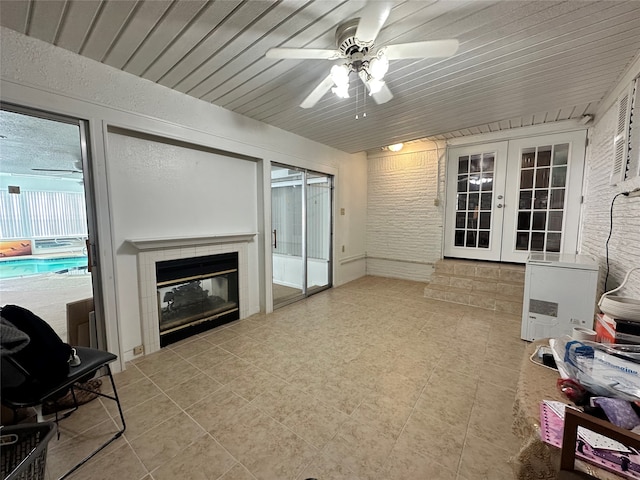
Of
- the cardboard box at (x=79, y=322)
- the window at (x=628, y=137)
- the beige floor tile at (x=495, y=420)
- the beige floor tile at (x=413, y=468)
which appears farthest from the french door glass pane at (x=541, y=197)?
the cardboard box at (x=79, y=322)

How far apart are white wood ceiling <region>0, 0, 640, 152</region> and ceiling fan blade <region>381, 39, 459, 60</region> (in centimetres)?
20

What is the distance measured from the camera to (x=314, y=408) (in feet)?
5.74

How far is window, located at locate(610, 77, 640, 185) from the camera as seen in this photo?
73.2 inches

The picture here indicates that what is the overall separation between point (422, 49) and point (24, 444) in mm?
2724

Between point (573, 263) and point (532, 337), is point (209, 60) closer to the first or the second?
point (573, 263)

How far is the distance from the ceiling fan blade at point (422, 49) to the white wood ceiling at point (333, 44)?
201 mm

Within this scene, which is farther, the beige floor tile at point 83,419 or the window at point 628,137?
the window at point 628,137

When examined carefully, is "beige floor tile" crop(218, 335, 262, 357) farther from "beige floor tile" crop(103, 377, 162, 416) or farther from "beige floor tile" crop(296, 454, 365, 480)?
"beige floor tile" crop(296, 454, 365, 480)

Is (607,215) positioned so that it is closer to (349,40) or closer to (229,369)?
(349,40)

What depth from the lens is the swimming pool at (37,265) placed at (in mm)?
6734

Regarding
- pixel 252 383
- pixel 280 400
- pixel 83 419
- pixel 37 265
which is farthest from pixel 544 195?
pixel 37 265

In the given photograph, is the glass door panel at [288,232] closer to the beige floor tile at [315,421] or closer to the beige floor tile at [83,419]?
the beige floor tile at [315,421]

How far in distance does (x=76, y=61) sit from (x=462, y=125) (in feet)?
13.2

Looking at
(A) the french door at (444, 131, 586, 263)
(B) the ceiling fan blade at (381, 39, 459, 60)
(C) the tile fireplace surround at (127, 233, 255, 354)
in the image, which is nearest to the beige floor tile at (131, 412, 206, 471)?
(C) the tile fireplace surround at (127, 233, 255, 354)
